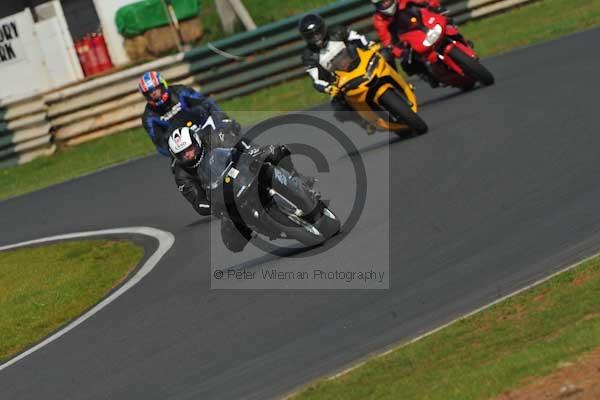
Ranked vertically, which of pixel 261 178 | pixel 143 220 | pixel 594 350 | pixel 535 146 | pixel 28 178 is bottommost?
pixel 28 178

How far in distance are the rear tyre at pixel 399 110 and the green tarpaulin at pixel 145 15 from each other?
12055mm

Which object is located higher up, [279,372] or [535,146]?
[279,372]

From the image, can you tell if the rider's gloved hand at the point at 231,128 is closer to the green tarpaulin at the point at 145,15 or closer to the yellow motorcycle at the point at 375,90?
the yellow motorcycle at the point at 375,90

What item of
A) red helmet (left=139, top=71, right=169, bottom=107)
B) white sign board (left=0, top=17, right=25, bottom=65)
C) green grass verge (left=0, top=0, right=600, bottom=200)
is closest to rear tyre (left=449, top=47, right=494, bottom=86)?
green grass verge (left=0, top=0, right=600, bottom=200)

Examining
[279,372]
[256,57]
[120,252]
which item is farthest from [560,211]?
[256,57]

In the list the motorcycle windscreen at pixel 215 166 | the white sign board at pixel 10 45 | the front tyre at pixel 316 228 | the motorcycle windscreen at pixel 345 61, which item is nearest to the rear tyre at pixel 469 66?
the motorcycle windscreen at pixel 345 61

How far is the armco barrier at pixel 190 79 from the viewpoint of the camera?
69.2ft

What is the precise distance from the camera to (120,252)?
12.9 meters

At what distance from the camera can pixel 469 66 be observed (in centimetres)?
1498

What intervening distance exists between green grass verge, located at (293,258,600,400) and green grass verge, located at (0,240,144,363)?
169 inches

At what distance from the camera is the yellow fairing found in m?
13.5

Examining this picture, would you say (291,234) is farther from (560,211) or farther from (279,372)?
(279,372)

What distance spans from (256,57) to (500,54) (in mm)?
4621

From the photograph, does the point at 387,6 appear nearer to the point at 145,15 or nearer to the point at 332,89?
the point at 332,89
